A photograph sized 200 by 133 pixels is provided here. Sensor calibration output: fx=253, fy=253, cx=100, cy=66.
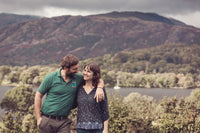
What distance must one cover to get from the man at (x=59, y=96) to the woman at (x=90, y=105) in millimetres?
130

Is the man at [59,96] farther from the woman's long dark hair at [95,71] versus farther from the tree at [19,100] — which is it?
the tree at [19,100]

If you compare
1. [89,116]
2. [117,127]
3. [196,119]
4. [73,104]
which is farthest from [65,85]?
[196,119]

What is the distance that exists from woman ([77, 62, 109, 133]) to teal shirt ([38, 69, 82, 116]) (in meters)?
0.14

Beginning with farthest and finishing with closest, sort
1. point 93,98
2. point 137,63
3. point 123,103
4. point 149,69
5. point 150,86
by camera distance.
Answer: point 137,63, point 149,69, point 150,86, point 123,103, point 93,98

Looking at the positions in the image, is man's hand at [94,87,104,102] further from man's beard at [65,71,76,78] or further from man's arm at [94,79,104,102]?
man's beard at [65,71,76,78]

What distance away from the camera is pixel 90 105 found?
3826mm

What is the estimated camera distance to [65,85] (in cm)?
392

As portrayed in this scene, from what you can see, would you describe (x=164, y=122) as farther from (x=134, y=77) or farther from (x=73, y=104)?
(x=134, y=77)

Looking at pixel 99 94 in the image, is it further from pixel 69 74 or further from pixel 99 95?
pixel 69 74

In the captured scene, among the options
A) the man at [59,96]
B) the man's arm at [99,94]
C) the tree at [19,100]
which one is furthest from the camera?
the tree at [19,100]

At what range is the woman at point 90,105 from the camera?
383 cm

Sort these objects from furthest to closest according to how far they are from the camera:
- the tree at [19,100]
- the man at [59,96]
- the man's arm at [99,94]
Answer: the tree at [19,100] → the man at [59,96] → the man's arm at [99,94]

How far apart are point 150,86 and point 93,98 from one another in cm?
12819

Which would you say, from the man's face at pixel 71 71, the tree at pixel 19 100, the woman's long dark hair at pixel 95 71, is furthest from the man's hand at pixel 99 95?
the tree at pixel 19 100
